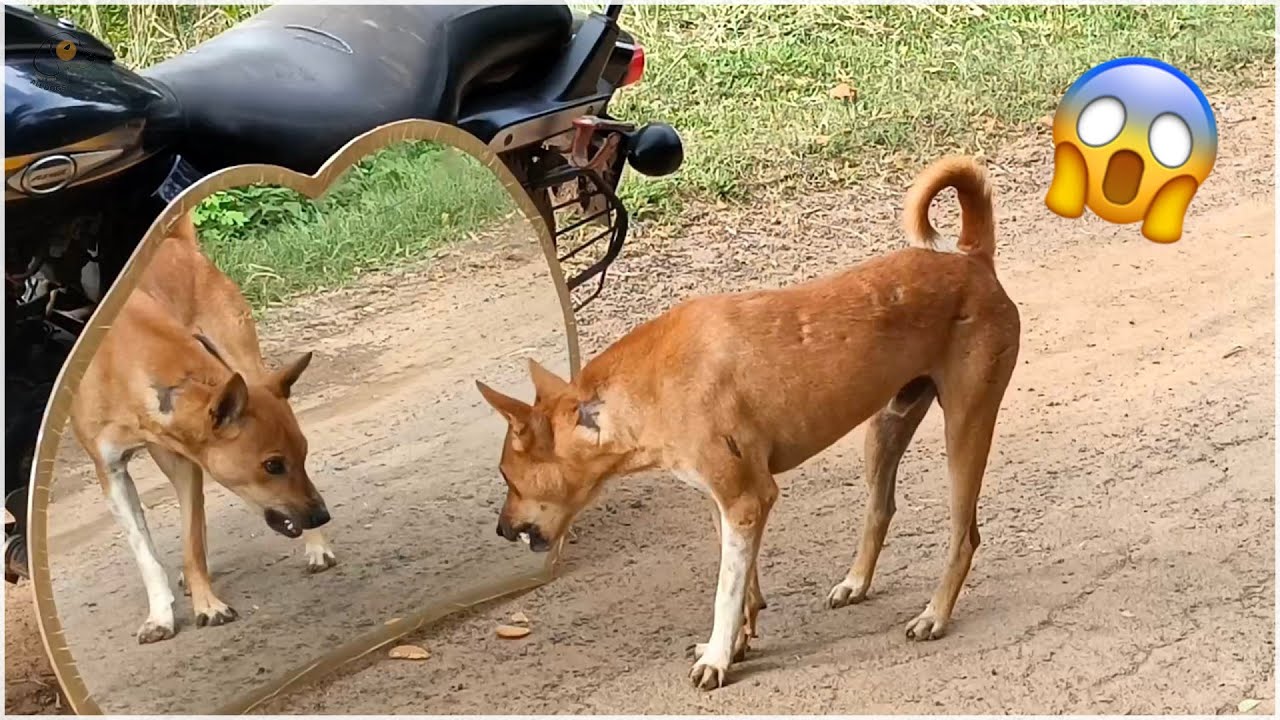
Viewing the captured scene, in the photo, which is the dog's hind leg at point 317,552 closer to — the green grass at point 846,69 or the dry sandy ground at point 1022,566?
the dry sandy ground at point 1022,566

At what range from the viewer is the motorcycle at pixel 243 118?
3.35 m

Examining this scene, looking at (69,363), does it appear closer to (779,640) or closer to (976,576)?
(779,640)

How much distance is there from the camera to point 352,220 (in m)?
3.75

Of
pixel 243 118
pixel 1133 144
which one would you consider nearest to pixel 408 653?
pixel 243 118

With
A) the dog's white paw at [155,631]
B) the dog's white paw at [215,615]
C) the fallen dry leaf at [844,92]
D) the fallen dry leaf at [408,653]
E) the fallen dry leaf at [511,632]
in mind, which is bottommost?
the fallen dry leaf at [408,653]

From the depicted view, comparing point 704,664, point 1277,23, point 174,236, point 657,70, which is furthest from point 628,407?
point 1277,23

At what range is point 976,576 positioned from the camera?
4367 mm

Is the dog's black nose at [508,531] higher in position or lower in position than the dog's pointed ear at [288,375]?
lower

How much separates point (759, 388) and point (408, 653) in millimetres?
1216

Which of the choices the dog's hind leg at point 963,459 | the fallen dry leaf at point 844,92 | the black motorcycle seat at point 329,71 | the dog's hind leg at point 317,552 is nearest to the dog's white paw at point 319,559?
the dog's hind leg at point 317,552

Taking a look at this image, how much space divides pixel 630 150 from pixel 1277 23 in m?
6.14

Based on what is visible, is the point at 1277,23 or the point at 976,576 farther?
the point at 1277,23

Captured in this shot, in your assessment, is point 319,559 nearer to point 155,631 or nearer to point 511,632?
point 155,631

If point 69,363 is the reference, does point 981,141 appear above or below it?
below
